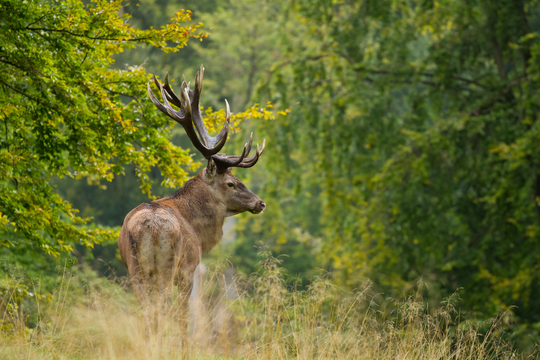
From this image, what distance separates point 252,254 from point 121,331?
2152 cm

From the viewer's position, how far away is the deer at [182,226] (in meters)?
4.43

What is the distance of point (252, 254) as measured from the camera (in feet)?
85.9

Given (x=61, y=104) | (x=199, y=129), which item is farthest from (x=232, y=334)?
(x=61, y=104)

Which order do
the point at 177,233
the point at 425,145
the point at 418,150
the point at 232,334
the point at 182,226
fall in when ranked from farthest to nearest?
the point at 418,150, the point at 425,145, the point at 232,334, the point at 182,226, the point at 177,233

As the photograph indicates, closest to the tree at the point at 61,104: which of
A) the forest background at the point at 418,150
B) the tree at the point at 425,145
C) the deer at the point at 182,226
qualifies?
the deer at the point at 182,226

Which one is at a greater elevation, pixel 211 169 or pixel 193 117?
pixel 193 117

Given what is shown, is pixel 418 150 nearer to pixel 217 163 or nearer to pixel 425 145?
pixel 425 145

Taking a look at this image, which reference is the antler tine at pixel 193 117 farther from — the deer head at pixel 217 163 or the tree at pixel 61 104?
the tree at pixel 61 104

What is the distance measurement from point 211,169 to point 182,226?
2.50 feet

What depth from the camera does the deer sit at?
443 centimetres

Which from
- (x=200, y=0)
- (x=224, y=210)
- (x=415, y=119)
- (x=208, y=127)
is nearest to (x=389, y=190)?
(x=415, y=119)

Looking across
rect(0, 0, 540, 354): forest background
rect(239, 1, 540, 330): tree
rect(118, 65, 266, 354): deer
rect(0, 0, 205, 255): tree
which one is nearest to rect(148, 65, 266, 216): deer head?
rect(118, 65, 266, 354): deer

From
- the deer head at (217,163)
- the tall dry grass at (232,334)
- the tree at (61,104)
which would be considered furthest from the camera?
the deer head at (217,163)

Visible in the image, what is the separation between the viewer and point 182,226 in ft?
16.1
